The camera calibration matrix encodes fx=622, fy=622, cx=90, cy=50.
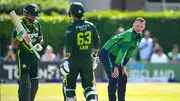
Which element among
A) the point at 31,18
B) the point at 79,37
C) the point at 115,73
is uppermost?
the point at 31,18

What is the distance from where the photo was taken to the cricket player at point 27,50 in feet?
41.0

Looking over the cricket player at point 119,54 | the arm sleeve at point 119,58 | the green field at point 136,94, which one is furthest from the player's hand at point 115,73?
the green field at point 136,94

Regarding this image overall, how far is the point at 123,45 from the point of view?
1314 cm

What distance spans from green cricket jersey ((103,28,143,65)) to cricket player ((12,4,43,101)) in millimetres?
1621

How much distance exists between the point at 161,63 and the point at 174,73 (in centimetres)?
71

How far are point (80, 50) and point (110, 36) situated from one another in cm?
1914

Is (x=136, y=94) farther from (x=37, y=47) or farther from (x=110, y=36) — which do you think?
(x=110, y=36)

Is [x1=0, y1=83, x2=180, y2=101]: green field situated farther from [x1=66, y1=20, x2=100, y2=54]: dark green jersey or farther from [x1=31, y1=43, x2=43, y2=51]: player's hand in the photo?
[x1=66, y1=20, x2=100, y2=54]: dark green jersey

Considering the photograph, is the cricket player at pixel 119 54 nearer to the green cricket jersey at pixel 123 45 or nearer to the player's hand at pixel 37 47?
the green cricket jersey at pixel 123 45

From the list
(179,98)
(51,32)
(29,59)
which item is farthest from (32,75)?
(51,32)

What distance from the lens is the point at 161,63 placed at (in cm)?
2627

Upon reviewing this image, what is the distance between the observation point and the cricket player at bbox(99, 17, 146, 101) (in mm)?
13109

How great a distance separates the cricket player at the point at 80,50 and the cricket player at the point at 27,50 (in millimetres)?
1205

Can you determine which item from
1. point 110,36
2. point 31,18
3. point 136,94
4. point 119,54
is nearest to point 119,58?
point 119,54
